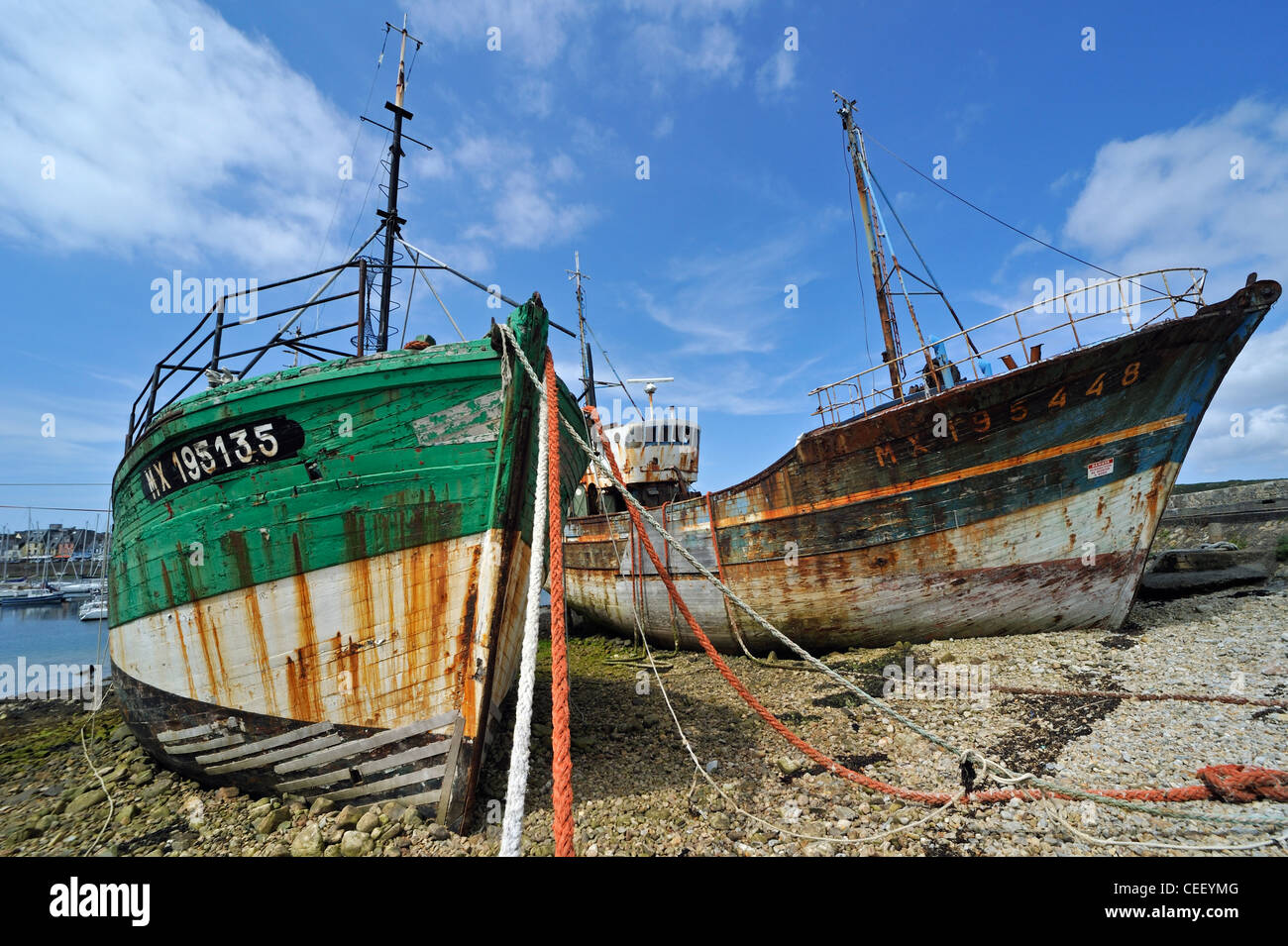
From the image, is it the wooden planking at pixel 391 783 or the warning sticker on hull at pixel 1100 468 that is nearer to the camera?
the wooden planking at pixel 391 783

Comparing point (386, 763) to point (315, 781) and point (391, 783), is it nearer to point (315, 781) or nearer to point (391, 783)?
point (391, 783)

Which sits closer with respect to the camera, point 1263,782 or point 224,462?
point 1263,782

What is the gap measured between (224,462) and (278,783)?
9.69ft

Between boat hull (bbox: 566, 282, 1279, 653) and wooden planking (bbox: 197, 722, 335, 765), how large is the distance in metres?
7.41

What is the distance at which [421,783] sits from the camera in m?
4.11

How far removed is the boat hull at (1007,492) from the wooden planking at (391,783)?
686cm


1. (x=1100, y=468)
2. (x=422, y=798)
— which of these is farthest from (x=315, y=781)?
(x=1100, y=468)

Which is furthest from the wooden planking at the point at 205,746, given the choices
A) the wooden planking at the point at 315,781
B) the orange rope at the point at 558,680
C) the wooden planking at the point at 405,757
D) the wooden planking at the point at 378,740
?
the orange rope at the point at 558,680

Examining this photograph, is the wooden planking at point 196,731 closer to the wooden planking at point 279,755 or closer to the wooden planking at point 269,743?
the wooden planking at point 269,743

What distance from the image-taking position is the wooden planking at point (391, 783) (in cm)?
409

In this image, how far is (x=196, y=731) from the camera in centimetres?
495
